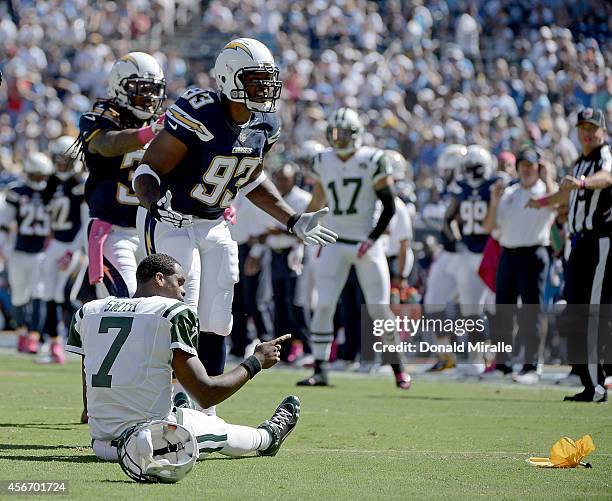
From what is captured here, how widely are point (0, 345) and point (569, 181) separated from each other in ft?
30.7

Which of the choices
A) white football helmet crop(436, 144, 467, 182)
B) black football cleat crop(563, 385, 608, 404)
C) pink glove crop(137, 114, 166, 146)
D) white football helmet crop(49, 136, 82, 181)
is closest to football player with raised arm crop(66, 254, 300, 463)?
pink glove crop(137, 114, 166, 146)

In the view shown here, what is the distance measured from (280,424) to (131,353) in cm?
110

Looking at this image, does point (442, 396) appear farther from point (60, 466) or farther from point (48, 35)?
point (48, 35)

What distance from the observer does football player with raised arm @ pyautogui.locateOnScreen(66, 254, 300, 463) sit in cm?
565

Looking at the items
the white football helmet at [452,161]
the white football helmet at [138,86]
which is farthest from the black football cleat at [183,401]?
the white football helmet at [452,161]

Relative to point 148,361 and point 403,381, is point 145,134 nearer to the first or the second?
point 148,361

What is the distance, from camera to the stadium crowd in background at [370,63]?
20031 millimetres

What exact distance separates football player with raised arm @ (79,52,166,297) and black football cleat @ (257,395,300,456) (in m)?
1.82

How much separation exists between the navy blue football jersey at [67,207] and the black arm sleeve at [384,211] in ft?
14.4

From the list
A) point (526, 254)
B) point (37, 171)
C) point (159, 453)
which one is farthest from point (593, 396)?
point (37, 171)

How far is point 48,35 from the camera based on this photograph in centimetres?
2598

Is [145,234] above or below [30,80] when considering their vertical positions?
below

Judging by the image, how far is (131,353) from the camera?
577 centimetres

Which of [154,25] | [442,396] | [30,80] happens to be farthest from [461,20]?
[442,396]
